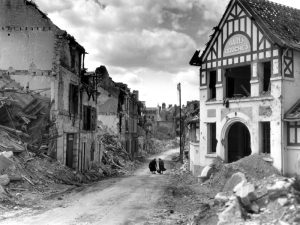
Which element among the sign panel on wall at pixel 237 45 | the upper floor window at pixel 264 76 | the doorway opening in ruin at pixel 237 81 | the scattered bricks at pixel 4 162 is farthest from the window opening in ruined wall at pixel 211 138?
the scattered bricks at pixel 4 162

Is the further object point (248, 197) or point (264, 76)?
point (264, 76)

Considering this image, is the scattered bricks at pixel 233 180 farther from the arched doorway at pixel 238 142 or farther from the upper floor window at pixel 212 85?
the upper floor window at pixel 212 85

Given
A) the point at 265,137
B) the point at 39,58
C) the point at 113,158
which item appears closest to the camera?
the point at 265,137

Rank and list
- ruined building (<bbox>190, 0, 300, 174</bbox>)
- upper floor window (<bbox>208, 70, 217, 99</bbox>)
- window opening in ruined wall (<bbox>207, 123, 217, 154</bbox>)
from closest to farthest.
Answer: ruined building (<bbox>190, 0, 300, 174</bbox>), window opening in ruined wall (<bbox>207, 123, 217, 154</bbox>), upper floor window (<bbox>208, 70, 217, 99</bbox>)

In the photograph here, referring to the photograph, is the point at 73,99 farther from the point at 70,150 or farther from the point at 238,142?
the point at 238,142

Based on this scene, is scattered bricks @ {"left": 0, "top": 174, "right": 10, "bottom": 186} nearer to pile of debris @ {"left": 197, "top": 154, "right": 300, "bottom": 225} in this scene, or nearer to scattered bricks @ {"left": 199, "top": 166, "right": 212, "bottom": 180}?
pile of debris @ {"left": 197, "top": 154, "right": 300, "bottom": 225}

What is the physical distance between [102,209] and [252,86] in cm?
1089

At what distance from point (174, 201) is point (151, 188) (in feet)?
13.9

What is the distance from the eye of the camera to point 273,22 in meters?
21.9

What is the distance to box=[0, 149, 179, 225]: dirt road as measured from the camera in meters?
13.6

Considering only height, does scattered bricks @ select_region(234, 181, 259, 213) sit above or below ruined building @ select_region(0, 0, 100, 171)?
below

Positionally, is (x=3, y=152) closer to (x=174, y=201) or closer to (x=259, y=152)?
(x=174, y=201)

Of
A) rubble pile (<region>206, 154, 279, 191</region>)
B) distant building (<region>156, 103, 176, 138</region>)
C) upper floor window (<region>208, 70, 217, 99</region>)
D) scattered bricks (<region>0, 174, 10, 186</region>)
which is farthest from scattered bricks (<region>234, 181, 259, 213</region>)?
distant building (<region>156, 103, 176, 138</region>)

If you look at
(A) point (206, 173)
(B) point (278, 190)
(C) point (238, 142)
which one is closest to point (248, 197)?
(B) point (278, 190)
